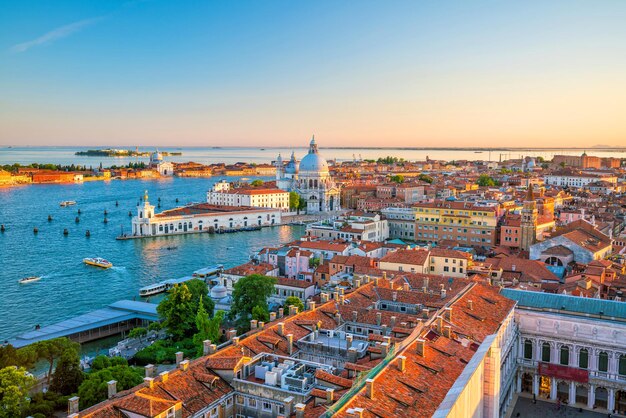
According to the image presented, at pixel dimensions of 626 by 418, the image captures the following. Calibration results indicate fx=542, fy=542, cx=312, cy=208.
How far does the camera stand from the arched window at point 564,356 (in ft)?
44.4

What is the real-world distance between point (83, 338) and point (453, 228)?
23.3 m

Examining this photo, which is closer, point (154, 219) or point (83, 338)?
point (83, 338)

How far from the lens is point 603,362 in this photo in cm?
1309

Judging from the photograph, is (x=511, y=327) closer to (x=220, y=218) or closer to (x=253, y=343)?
(x=253, y=343)

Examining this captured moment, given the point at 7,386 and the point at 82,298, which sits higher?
the point at 7,386

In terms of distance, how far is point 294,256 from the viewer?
24797mm

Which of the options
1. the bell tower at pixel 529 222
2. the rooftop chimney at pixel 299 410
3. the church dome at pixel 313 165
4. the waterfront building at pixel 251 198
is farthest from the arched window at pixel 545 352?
the church dome at pixel 313 165

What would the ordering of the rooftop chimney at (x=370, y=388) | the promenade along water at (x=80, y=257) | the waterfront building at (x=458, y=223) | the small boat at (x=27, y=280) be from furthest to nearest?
the waterfront building at (x=458, y=223)
the small boat at (x=27, y=280)
the promenade along water at (x=80, y=257)
the rooftop chimney at (x=370, y=388)

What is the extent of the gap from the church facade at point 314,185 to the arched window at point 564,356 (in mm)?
45568

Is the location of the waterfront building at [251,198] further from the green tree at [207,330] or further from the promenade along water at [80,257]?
the green tree at [207,330]

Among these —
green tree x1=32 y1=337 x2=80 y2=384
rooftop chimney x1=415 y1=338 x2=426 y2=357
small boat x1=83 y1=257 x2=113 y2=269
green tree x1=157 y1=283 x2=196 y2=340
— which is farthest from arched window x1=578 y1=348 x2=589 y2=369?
small boat x1=83 y1=257 x2=113 y2=269

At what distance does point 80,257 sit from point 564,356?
89.7 ft

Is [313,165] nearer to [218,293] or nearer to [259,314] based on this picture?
[218,293]

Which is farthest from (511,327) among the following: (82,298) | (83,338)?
(82,298)
